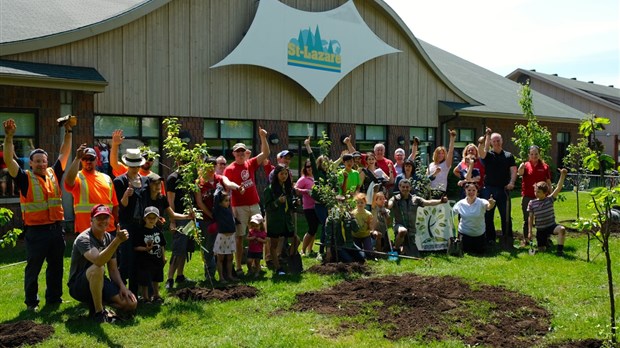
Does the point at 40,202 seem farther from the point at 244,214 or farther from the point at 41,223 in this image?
the point at 244,214

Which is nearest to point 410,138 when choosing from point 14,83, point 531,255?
point 531,255

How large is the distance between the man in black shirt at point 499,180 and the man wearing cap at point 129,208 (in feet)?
20.6

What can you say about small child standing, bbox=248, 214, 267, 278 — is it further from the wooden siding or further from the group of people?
the wooden siding

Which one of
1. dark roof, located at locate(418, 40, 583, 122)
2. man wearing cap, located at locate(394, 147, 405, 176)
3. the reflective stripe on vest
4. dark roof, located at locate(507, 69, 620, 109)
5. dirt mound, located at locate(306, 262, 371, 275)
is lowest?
dirt mound, located at locate(306, 262, 371, 275)

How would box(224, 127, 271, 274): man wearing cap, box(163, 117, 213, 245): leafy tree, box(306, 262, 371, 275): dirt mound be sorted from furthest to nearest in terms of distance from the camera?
box(224, 127, 271, 274): man wearing cap < box(306, 262, 371, 275): dirt mound < box(163, 117, 213, 245): leafy tree

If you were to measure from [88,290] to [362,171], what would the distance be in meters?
5.56

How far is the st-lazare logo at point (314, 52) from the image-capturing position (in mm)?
15797

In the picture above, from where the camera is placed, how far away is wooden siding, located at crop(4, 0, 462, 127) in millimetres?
12562

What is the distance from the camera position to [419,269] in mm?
8578

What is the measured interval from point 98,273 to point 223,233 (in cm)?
207

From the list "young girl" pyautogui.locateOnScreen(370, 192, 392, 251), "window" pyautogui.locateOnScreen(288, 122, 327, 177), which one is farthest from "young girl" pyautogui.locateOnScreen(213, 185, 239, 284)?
"window" pyautogui.locateOnScreen(288, 122, 327, 177)

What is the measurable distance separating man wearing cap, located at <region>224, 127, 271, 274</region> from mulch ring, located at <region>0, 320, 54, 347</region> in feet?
10.2

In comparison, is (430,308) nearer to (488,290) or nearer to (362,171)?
(488,290)

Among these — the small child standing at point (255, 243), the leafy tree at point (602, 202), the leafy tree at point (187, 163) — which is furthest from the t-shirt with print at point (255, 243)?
the leafy tree at point (602, 202)
